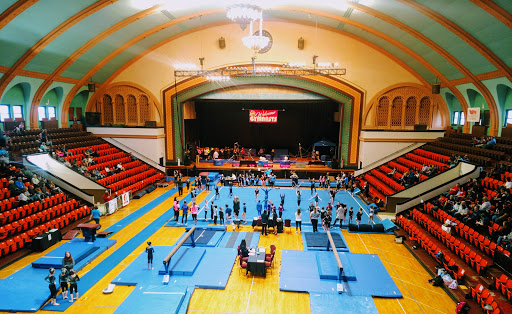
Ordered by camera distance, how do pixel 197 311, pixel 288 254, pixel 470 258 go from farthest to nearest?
pixel 288 254
pixel 470 258
pixel 197 311

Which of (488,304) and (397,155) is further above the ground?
(397,155)

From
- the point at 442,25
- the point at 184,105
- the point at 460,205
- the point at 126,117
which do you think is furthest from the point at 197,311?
the point at 126,117

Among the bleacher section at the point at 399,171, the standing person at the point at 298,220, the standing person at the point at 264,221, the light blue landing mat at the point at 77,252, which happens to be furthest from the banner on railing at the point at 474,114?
the light blue landing mat at the point at 77,252

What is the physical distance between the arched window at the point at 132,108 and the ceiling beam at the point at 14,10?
1404 centimetres

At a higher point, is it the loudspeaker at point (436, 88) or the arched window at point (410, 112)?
the loudspeaker at point (436, 88)

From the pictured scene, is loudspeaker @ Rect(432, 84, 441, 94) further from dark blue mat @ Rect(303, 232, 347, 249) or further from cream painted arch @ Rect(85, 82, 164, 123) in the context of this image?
cream painted arch @ Rect(85, 82, 164, 123)

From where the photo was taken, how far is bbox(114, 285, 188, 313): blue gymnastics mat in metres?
8.84

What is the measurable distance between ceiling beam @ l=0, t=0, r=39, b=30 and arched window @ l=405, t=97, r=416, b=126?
26562mm

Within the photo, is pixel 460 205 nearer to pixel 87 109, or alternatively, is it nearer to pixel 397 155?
pixel 397 155

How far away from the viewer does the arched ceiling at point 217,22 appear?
49.1 feet

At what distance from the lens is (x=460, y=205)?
44.6 ft

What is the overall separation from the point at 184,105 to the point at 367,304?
75.9 feet

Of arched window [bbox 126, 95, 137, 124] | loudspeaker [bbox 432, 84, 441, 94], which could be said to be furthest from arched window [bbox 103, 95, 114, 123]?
loudspeaker [bbox 432, 84, 441, 94]

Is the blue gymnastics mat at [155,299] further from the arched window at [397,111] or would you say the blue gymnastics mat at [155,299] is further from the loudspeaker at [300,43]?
the arched window at [397,111]
